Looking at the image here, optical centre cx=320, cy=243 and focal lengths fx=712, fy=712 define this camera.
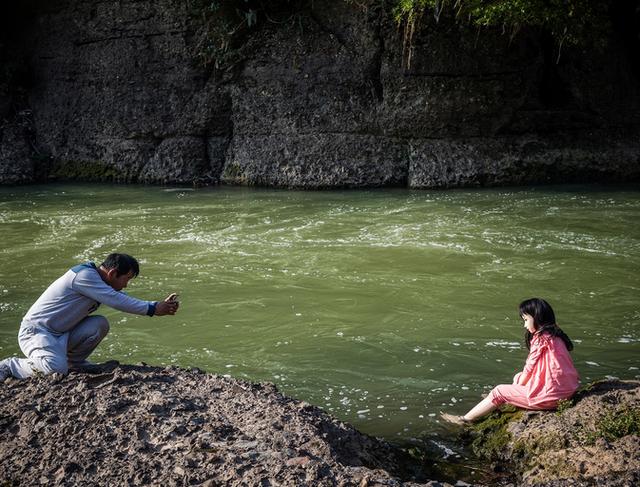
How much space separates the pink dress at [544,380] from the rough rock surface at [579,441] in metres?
0.08

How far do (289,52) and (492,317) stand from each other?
11.9m

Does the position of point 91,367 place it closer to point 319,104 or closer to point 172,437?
point 172,437

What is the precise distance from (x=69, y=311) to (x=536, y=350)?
342 centimetres

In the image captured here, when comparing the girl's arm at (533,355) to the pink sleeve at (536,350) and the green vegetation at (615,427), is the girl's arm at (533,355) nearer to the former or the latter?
the pink sleeve at (536,350)

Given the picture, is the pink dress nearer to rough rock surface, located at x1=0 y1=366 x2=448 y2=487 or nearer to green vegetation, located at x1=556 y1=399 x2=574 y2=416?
green vegetation, located at x1=556 y1=399 x2=574 y2=416

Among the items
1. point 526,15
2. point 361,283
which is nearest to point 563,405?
point 361,283

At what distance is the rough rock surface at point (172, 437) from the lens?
148 inches

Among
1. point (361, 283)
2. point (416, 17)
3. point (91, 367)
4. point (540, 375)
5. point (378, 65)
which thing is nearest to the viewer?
point (540, 375)

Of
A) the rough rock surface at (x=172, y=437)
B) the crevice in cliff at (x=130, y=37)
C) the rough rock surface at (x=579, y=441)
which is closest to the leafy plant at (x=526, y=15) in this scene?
the crevice in cliff at (x=130, y=37)

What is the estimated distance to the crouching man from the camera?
5.14 m

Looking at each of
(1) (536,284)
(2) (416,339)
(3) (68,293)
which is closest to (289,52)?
(1) (536,284)

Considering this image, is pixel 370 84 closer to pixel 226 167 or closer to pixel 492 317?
pixel 226 167

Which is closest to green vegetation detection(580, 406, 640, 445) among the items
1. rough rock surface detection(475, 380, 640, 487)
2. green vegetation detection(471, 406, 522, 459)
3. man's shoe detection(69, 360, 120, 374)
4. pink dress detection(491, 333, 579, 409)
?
rough rock surface detection(475, 380, 640, 487)

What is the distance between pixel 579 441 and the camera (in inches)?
176
